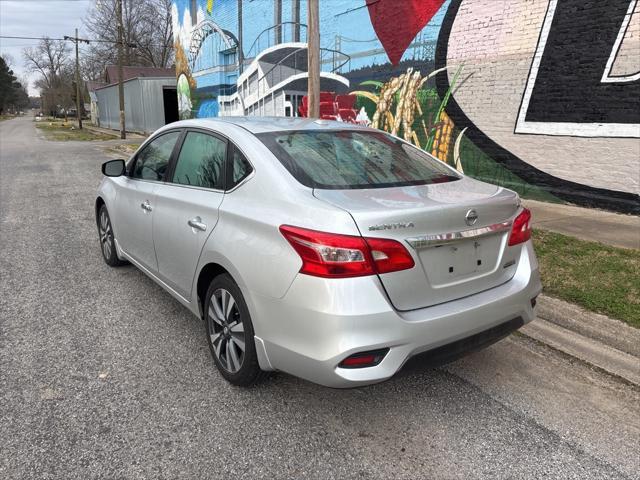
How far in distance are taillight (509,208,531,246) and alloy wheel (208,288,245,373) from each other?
5.34ft

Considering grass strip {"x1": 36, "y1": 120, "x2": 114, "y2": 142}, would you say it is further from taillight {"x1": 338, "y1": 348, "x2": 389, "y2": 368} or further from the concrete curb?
taillight {"x1": 338, "y1": 348, "x2": 389, "y2": 368}

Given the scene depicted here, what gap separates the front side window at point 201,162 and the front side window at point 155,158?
0.83 feet

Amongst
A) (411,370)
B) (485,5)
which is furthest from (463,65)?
(411,370)

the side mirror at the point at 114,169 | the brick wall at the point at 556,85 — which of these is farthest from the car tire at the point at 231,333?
the brick wall at the point at 556,85

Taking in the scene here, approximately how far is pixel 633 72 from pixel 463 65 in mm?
3090

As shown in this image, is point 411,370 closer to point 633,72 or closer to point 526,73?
point 633,72

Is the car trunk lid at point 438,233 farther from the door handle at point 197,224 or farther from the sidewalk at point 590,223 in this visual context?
the sidewalk at point 590,223

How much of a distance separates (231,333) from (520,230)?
1.80m

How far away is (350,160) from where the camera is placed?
304 cm

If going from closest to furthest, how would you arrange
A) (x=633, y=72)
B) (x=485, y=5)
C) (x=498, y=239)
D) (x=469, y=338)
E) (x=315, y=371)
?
(x=315, y=371) → (x=469, y=338) → (x=498, y=239) → (x=633, y=72) → (x=485, y=5)

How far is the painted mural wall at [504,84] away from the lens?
6.97m

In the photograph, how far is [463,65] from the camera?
9.14 metres

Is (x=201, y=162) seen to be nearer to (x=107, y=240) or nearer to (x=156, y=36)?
(x=107, y=240)

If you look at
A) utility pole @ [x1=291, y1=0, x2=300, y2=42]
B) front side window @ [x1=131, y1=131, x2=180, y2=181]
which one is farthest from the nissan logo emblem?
utility pole @ [x1=291, y1=0, x2=300, y2=42]
